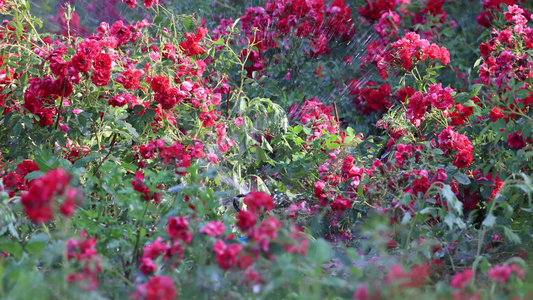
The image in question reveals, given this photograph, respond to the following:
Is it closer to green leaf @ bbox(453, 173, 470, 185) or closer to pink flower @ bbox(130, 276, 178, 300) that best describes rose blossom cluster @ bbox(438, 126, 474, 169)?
green leaf @ bbox(453, 173, 470, 185)

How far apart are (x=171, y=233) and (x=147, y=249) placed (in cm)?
9

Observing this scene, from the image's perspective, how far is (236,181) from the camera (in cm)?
226

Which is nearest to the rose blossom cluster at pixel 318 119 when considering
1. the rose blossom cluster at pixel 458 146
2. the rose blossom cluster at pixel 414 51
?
the rose blossom cluster at pixel 414 51

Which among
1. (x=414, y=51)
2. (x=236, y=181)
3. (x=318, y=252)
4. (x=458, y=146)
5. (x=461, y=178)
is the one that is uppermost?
(x=414, y=51)

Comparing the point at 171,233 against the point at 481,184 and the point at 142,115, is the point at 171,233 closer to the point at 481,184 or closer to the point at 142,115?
the point at 142,115

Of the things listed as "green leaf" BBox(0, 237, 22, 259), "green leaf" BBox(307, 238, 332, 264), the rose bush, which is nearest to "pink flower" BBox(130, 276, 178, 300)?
the rose bush

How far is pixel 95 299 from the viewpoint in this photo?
1.06 metres

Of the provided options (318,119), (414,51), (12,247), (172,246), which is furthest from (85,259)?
(318,119)

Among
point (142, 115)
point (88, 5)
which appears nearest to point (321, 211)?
point (142, 115)

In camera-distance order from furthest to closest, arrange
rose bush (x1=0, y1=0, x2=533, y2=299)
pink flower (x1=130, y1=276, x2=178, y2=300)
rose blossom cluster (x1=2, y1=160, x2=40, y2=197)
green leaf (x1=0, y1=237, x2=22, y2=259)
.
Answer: rose blossom cluster (x1=2, y1=160, x2=40, y2=197)
green leaf (x1=0, y1=237, x2=22, y2=259)
rose bush (x1=0, y1=0, x2=533, y2=299)
pink flower (x1=130, y1=276, x2=178, y2=300)

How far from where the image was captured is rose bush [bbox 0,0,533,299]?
1.13 metres

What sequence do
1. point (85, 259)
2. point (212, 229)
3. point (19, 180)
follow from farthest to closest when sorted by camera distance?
point (19, 180), point (212, 229), point (85, 259)

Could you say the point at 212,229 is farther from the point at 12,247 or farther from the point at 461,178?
the point at 461,178

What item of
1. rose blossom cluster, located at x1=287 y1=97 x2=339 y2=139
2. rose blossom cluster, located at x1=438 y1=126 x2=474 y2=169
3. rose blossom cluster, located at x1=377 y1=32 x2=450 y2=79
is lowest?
rose blossom cluster, located at x1=287 y1=97 x2=339 y2=139
